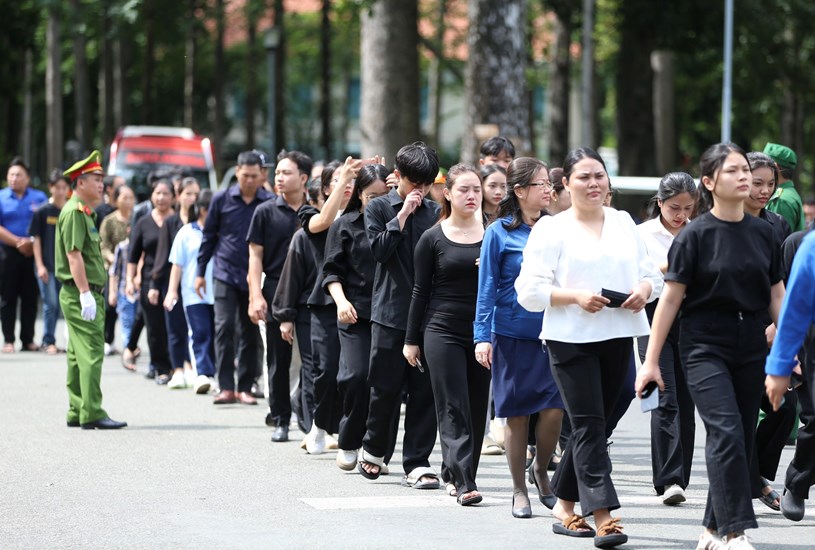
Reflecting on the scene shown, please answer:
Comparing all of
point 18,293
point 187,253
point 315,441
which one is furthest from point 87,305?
point 18,293

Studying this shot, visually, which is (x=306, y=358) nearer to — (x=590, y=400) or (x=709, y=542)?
(x=590, y=400)

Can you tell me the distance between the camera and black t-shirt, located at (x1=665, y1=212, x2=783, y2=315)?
6.62 m

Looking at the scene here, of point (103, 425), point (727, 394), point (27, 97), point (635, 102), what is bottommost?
point (103, 425)

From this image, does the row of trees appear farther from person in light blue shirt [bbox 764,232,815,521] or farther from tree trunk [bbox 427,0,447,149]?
person in light blue shirt [bbox 764,232,815,521]

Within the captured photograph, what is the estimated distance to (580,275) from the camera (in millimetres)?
7082

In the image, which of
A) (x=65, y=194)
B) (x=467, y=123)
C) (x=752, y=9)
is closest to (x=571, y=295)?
A: (x=65, y=194)

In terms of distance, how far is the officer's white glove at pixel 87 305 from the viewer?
1099cm

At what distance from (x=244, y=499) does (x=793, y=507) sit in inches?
113

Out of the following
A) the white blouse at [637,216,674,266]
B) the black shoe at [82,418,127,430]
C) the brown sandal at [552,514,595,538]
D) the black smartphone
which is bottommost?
the black shoe at [82,418,127,430]

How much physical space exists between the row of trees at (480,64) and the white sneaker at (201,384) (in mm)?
5922

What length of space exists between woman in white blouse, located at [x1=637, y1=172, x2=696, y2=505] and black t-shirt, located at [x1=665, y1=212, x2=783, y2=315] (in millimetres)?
1490

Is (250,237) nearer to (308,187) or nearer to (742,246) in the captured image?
(308,187)

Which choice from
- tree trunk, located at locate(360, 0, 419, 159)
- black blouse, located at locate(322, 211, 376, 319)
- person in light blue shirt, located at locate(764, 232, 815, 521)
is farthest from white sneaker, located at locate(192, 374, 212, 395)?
tree trunk, located at locate(360, 0, 419, 159)

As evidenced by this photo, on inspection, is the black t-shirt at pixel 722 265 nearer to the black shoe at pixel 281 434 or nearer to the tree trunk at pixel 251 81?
the black shoe at pixel 281 434
